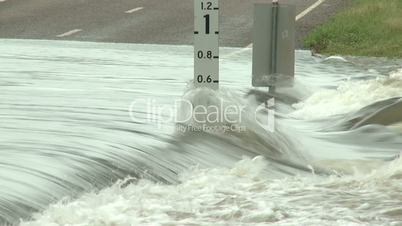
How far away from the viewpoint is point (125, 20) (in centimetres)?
2333

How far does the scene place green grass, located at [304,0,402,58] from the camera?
→ 17625mm

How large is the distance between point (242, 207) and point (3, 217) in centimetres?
154

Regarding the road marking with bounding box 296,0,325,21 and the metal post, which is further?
the road marking with bounding box 296,0,325,21

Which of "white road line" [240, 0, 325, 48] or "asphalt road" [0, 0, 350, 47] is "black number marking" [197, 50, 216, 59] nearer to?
"asphalt road" [0, 0, 350, 47]

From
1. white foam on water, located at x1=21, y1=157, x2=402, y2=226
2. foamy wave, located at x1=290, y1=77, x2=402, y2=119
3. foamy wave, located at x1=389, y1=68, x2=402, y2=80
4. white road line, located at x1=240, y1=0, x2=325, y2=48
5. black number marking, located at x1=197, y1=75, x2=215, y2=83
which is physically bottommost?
white foam on water, located at x1=21, y1=157, x2=402, y2=226

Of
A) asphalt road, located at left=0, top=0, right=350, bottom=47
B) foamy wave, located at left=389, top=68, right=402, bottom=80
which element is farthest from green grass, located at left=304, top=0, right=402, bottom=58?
foamy wave, located at left=389, top=68, right=402, bottom=80

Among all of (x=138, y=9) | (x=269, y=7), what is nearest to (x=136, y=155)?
(x=269, y=7)

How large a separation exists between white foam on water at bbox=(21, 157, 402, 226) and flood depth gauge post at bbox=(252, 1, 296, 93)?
386cm

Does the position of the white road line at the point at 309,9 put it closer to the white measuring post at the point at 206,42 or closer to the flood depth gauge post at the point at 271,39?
the flood depth gauge post at the point at 271,39

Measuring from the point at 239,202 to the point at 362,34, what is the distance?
512 inches

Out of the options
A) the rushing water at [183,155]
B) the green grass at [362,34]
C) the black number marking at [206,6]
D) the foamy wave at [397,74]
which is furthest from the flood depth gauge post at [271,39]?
the green grass at [362,34]

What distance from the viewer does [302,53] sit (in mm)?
17656

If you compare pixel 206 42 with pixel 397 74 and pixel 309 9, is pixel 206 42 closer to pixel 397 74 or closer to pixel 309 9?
pixel 397 74

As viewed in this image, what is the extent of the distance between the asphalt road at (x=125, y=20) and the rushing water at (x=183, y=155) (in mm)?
7025
